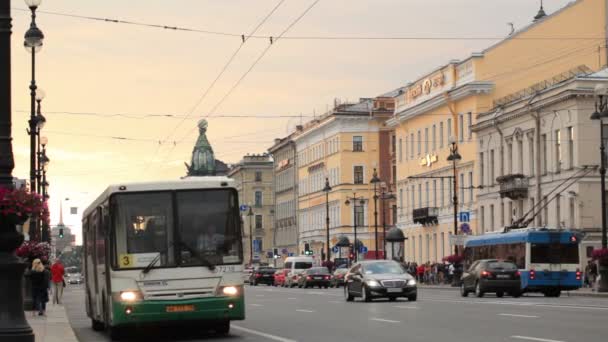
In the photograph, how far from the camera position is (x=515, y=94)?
86812 mm

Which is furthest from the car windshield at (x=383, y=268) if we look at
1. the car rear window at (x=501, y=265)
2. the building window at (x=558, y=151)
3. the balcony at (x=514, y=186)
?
the balcony at (x=514, y=186)

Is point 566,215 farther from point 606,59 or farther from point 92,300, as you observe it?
point 92,300

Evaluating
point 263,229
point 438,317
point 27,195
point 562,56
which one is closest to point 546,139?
point 562,56

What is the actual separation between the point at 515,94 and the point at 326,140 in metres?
53.2

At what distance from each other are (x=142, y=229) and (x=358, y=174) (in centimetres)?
11043

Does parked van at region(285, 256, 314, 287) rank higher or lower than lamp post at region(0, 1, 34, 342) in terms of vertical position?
lower

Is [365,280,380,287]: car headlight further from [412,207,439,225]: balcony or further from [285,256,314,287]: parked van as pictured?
[412,207,439,225]: balcony

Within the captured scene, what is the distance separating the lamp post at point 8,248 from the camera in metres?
16.5

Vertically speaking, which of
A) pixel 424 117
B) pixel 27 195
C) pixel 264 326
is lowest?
pixel 264 326

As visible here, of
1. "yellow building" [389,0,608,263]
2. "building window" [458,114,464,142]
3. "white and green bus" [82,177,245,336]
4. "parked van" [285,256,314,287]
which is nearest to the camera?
"white and green bus" [82,177,245,336]

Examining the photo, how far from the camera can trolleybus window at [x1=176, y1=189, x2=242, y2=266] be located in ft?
79.2

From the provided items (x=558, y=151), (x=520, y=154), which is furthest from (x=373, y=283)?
(x=520, y=154)

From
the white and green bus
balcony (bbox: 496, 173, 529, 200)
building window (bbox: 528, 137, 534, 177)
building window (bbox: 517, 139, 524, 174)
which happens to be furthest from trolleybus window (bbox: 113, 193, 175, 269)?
building window (bbox: 517, 139, 524, 174)

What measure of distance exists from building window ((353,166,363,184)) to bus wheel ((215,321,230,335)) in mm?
108077
